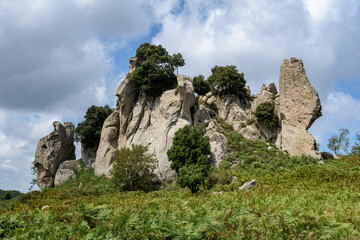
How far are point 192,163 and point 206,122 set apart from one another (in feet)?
28.8

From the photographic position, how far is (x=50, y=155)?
3578 centimetres

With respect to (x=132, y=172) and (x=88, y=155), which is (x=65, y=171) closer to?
(x=88, y=155)

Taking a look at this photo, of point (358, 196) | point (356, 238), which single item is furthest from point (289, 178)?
point (356, 238)

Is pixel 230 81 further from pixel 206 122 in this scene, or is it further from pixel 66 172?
pixel 66 172

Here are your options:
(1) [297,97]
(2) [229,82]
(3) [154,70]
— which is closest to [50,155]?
(3) [154,70]

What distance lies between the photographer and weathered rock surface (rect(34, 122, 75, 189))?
35.9 metres

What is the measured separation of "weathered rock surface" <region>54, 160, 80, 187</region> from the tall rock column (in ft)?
81.1

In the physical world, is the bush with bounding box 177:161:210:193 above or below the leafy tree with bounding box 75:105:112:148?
below

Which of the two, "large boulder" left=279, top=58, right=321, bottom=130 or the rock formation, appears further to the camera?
the rock formation

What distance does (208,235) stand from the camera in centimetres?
472

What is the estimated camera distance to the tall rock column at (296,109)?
2595cm

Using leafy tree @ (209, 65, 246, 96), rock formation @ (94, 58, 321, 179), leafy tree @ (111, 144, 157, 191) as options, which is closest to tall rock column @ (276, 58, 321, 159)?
rock formation @ (94, 58, 321, 179)

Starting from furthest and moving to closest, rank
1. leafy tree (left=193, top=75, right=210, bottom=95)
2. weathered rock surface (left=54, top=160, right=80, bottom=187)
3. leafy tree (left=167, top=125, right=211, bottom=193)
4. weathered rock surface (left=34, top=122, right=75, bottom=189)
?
1. leafy tree (left=193, top=75, right=210, bottom=95)
2. weathered rock surface (left=34, top=122, right=75, bottom=189)
3. weathered rock surface (left=54, top=160, right=80, bottom=187)
4. leafy tree (left=167, top=125, right=211, bottom=193)

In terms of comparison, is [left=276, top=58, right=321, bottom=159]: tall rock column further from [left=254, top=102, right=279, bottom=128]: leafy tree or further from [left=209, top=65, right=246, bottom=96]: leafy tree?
[left=209, top=65, right=246, bottom=96]: leafy tree
